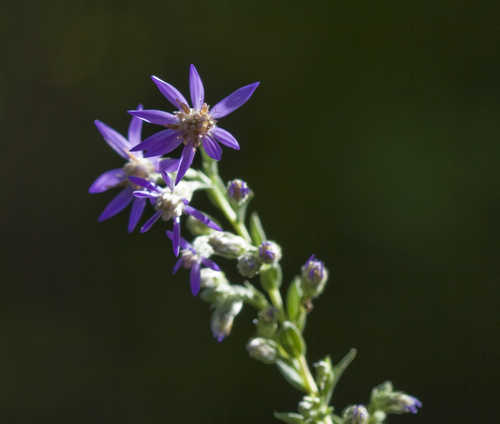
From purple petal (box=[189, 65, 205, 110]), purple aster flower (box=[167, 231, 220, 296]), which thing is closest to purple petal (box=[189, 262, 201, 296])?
purple aster flower (box=[167, 231, 220, 296])

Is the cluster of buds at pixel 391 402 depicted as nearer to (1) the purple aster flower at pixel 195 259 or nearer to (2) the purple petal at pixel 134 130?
(1) the purple aster flower at pixel 195 259

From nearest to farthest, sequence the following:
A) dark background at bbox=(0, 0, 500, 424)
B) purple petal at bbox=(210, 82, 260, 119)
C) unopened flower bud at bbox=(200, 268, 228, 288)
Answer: purple petal at bbox=(210, 82, 260, 119), unopened flower bud at bbox=(200, 268, 228, 288), dark background at bbox=(0, 0, 500, 424)

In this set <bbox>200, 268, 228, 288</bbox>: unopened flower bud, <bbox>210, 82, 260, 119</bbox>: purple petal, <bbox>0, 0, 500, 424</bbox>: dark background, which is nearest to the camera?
<bbox>210, 82, 260, 119</bbox>: purple petal

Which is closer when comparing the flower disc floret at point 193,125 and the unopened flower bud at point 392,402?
the flower disc floret at point 193,125

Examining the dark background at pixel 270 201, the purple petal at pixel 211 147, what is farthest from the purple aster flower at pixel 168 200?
the dark background at pixel 270 201

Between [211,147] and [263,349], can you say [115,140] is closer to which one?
[211,147]

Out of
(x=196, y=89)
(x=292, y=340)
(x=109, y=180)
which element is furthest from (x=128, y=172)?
(x=292, y=340)

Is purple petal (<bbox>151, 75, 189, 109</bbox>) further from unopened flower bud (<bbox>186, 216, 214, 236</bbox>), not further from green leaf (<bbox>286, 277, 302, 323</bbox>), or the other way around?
green leaf (<bbox>286, 277, 302, 323</bbox>)
